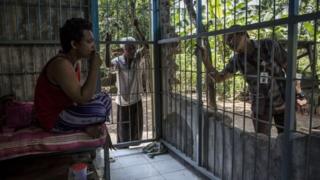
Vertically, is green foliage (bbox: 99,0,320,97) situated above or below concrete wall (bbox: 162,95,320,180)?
above

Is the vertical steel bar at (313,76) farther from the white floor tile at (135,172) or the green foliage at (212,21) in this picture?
the white floor tile at (135,172)

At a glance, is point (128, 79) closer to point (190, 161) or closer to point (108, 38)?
point (108, 38)

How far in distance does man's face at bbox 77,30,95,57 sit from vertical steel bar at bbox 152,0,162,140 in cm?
194

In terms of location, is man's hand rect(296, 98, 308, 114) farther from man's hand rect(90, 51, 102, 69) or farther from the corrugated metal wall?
the corrugated metal wall

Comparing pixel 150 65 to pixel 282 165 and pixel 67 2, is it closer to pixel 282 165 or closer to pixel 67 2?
pixel 67 2

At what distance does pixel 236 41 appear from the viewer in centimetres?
236

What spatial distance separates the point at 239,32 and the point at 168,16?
145 cm

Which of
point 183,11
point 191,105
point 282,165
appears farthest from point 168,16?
point 282,165

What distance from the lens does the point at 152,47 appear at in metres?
3.76

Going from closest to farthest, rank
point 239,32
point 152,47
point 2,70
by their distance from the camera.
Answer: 1. point 239,32
2. point 2,70
3. point 152,47

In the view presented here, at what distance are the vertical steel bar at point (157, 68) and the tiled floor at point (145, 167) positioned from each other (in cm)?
49

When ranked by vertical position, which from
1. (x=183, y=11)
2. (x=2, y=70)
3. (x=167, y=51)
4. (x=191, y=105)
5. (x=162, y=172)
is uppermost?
(x=183, y=11)

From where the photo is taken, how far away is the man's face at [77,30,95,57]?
5.95 ft

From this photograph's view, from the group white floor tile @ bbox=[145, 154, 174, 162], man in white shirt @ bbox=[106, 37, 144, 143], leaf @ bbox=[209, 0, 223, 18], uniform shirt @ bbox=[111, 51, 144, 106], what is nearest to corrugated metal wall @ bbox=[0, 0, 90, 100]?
man in white shirt @ bbox=[106, 37, 144, 143]
